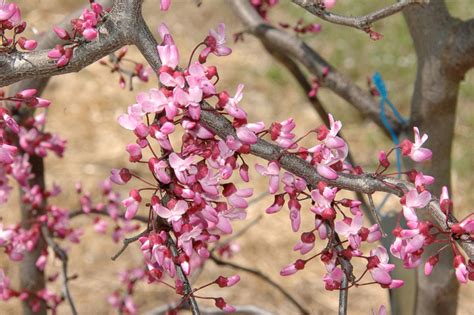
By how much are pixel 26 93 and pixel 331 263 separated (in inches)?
19.2

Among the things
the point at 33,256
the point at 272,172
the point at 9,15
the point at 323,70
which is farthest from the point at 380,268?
the point at 33,256

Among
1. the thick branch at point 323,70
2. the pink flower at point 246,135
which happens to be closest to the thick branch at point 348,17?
the pink flower at point 246,135

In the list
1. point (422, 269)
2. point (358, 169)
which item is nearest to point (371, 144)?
point (422, 269)

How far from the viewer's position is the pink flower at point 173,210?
951mm

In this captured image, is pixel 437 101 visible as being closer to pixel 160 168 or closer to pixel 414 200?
pixel 414 200

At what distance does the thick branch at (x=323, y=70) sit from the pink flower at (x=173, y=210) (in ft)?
3.15

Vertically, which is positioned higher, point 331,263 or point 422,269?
point 331,263

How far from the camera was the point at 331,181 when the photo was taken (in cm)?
100

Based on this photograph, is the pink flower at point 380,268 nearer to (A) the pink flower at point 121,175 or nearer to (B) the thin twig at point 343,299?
(B) the thin twig at point 343,299

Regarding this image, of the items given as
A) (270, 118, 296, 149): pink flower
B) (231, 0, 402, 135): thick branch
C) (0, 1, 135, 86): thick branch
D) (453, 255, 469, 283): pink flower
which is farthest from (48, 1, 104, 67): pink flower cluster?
(231, 0, 402, 135): thick branch

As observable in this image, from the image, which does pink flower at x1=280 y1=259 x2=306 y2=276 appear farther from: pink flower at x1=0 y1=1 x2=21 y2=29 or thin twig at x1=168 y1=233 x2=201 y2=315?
pink flower at x1=0 y1=1 x2=21 y2=29

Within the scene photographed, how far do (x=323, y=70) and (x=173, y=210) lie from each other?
97cm

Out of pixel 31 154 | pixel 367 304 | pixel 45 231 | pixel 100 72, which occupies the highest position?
pixel 31 154

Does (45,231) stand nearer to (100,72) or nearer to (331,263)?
(331,263)
